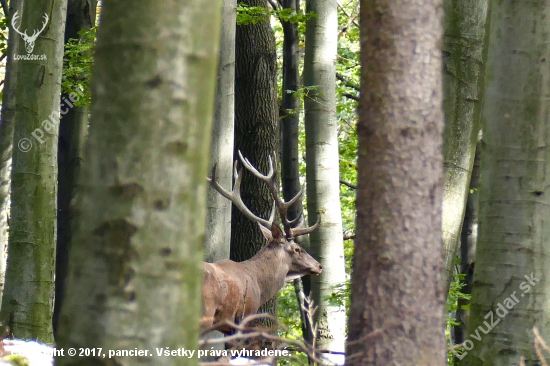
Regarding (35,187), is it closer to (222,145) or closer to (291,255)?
(222,145)

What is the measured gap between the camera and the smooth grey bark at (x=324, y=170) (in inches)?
348

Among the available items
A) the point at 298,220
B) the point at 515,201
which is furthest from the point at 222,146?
the point at 515,201

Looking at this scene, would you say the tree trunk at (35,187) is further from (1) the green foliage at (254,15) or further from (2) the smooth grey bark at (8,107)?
(2) the smooth grey bark at (8,107)

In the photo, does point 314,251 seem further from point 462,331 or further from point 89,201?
point 89,201

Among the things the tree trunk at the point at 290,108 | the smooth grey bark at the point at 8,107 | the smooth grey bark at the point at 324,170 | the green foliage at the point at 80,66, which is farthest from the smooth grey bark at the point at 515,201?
the tree trunk at the point at 290,108

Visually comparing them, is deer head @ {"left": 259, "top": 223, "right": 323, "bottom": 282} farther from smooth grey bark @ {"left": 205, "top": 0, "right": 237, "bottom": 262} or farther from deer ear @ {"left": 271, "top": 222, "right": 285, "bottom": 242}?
smooth grey bark @ {"left": 205, "top": 0, "right": 237, "bottom": 262}

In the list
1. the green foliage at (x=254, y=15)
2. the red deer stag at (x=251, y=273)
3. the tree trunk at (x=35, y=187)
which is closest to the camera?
the red deer stag at (x=251, y=273)

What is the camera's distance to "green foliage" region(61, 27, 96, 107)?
8.97m

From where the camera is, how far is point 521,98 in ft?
13.1

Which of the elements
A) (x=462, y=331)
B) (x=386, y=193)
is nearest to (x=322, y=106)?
(x=462, y=331)

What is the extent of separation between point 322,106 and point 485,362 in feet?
18.7

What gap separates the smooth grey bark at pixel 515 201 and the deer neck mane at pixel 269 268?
274 cm

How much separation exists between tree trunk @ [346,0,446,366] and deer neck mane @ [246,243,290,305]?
3.16 m

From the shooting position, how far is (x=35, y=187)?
599cm
